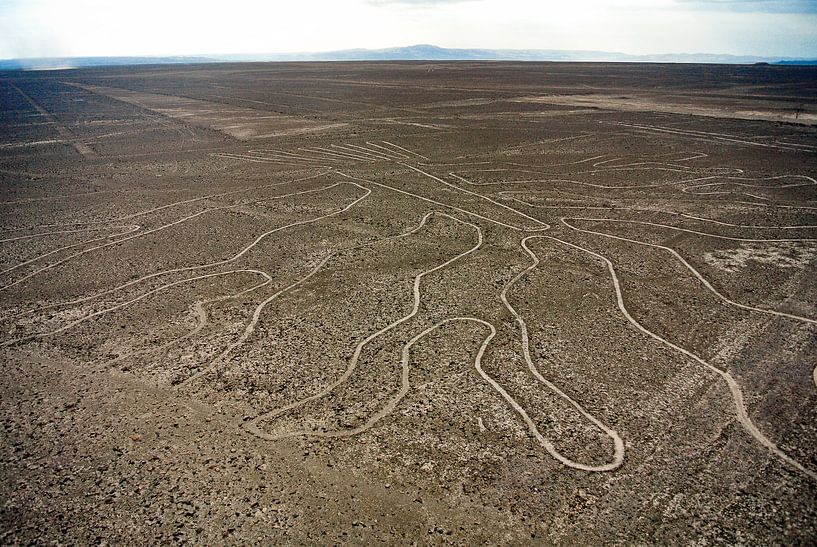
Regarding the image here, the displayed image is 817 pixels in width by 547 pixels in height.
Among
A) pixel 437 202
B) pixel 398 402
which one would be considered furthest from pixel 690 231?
pixel 398 402

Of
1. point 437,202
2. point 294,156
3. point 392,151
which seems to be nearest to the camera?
point 437,202

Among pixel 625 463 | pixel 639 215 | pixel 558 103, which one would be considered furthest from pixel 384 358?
pixel 558 103

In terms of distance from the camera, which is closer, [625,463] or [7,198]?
[625,463]

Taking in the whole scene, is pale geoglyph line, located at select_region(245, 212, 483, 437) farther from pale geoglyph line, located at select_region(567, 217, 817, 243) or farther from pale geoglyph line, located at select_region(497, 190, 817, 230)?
pale geoglyph line, located at select_region(567, 217, 817, 243)

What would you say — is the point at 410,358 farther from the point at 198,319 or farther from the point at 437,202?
the point at 437,202

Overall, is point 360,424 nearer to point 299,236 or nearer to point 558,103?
point 299,236

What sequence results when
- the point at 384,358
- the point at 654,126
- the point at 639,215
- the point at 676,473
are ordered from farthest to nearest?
1. the point at 654,126
2. the point at 639,215
3. the point at 384,358
4. the point at 676,473

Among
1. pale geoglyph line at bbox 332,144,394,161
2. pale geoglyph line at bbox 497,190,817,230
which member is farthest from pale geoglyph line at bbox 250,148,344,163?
pale geoglyph line at bbox 497,190,817,230

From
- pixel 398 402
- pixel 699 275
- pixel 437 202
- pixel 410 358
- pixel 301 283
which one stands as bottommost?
pixel 398 402
